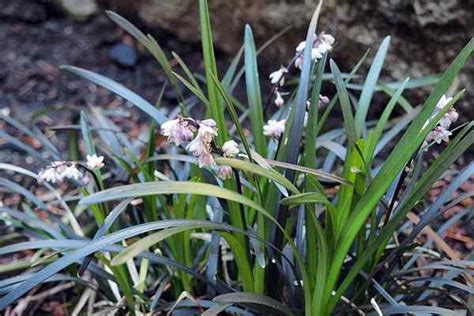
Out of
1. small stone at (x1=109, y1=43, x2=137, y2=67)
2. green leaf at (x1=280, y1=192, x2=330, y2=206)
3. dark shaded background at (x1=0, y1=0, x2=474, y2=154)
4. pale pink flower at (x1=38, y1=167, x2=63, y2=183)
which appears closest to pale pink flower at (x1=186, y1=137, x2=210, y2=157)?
green leaf at (x1=280, y1=192, x2=330, y2=206)

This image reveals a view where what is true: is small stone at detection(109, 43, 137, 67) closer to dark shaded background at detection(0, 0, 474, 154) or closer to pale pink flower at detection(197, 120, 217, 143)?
dark shaded background at detection(0, 0, 474, 154)

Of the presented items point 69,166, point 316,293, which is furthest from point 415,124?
point 69,166

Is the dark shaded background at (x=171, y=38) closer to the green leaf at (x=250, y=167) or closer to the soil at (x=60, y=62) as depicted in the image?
the soil at (x=60, y=62)

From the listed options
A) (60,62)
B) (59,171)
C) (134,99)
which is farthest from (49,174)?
(60,62)

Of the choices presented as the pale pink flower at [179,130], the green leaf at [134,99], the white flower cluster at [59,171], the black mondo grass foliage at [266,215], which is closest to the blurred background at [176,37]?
the black mondo grass foliage at [266,215]

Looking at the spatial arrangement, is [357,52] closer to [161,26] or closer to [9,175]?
[161,26]

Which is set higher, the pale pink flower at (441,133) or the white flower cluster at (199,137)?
the pale pink flower at (441,133)

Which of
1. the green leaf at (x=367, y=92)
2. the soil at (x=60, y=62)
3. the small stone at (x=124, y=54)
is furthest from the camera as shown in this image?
the small stone at (x=124, y=54)
